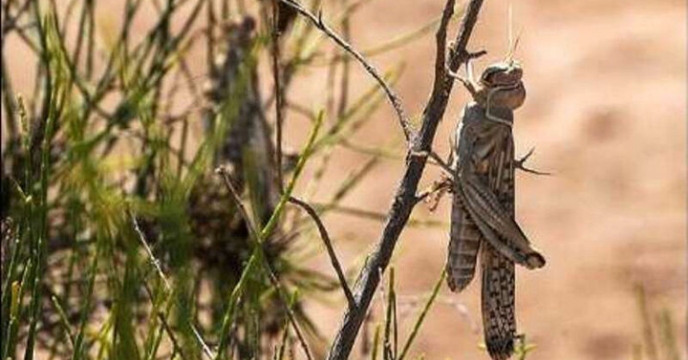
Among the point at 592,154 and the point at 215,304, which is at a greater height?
the point at 592,154

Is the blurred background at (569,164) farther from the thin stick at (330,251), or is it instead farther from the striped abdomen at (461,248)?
the thin stick at (330,251)

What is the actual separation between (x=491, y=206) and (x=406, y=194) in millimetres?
117

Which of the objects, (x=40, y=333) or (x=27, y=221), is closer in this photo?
(x=27, y=221)

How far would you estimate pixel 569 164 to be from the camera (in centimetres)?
601

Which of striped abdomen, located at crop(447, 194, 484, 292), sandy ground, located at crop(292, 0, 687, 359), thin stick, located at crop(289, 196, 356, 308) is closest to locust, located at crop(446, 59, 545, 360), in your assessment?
striped abdomen, located at crop(447, 194, 484, 292)

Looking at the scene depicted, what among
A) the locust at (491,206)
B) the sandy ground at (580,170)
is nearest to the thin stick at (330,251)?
the locust at (491,206)

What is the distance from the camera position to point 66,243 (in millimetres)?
2295

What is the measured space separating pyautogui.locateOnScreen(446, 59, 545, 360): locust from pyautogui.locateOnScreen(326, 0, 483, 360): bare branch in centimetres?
9

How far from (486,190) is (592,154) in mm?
4649

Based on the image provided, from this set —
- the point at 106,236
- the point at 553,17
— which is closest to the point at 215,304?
the point at 106,236

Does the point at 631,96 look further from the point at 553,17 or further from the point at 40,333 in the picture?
the point at 40,333

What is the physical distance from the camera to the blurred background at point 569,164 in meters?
5.36

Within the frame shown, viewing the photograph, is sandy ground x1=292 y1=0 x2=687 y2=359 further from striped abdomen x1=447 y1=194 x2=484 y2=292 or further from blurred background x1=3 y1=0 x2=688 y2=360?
striped abdomen x1=447 y1=194 x2=484 y2=292

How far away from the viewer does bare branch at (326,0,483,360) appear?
1272mm
